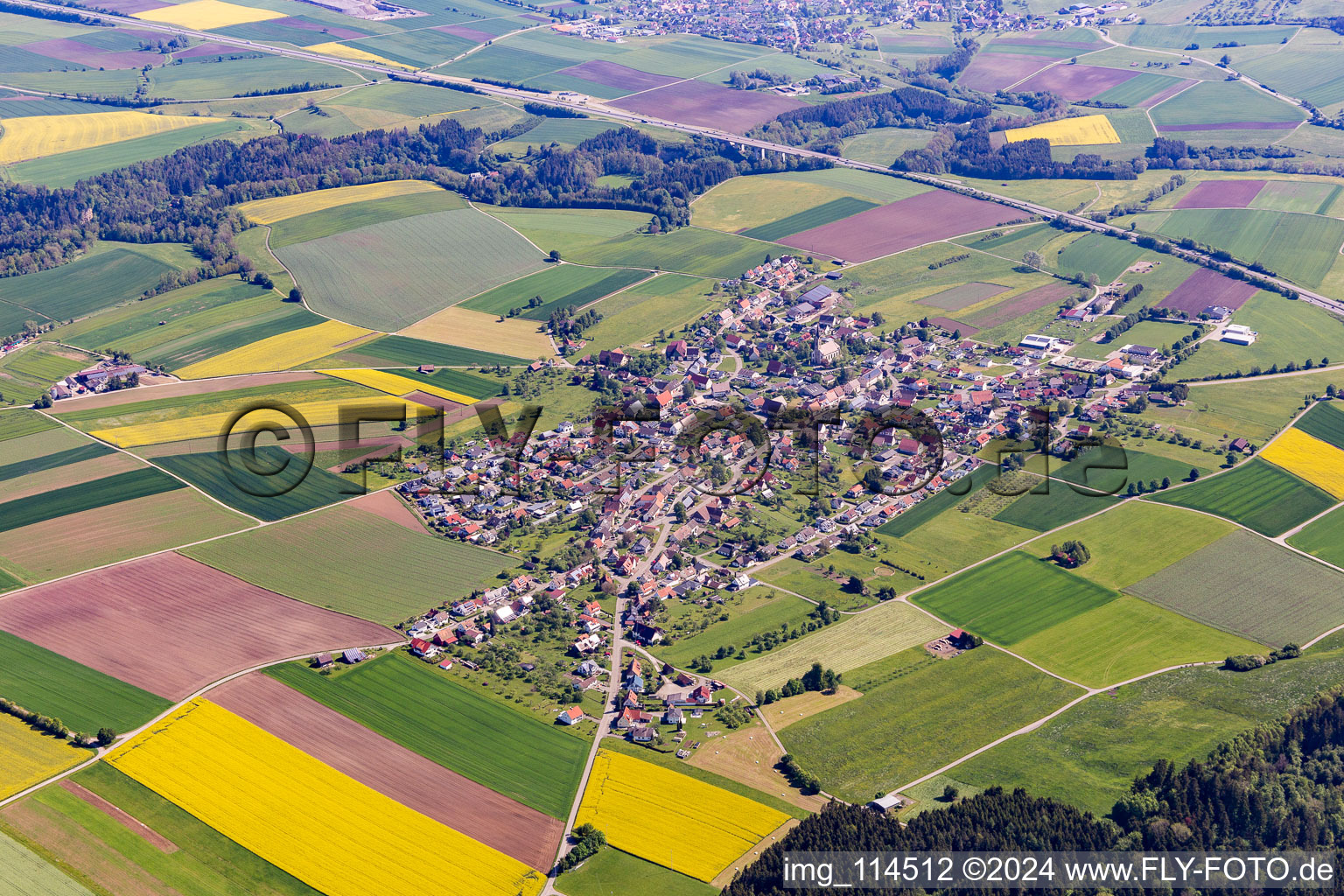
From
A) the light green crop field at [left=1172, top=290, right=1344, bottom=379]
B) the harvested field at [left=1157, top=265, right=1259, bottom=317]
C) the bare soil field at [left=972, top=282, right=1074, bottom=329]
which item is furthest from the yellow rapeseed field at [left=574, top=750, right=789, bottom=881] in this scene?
the harvested field at [left=1157, top=265, right=1259, bottom=317]

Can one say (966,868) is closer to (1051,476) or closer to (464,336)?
(1051,476)

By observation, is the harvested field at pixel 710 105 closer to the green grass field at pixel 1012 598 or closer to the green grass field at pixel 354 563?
the green grass field at pixel 354 563

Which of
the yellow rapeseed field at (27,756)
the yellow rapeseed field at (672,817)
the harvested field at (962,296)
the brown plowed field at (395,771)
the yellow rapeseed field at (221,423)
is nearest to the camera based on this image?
the yellow rapeseed field at (672,817)

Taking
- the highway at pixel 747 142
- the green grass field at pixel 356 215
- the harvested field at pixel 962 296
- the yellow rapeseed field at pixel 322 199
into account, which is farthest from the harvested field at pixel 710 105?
the harvested field at pixel 962 296

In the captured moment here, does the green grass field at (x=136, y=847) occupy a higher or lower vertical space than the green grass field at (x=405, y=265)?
lower

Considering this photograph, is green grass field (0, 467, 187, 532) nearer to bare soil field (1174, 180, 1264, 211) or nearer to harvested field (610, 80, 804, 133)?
harvested field (610, 80, 804, 133)

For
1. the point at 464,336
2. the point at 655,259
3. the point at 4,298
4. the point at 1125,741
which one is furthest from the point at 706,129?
the point at 1125,741
